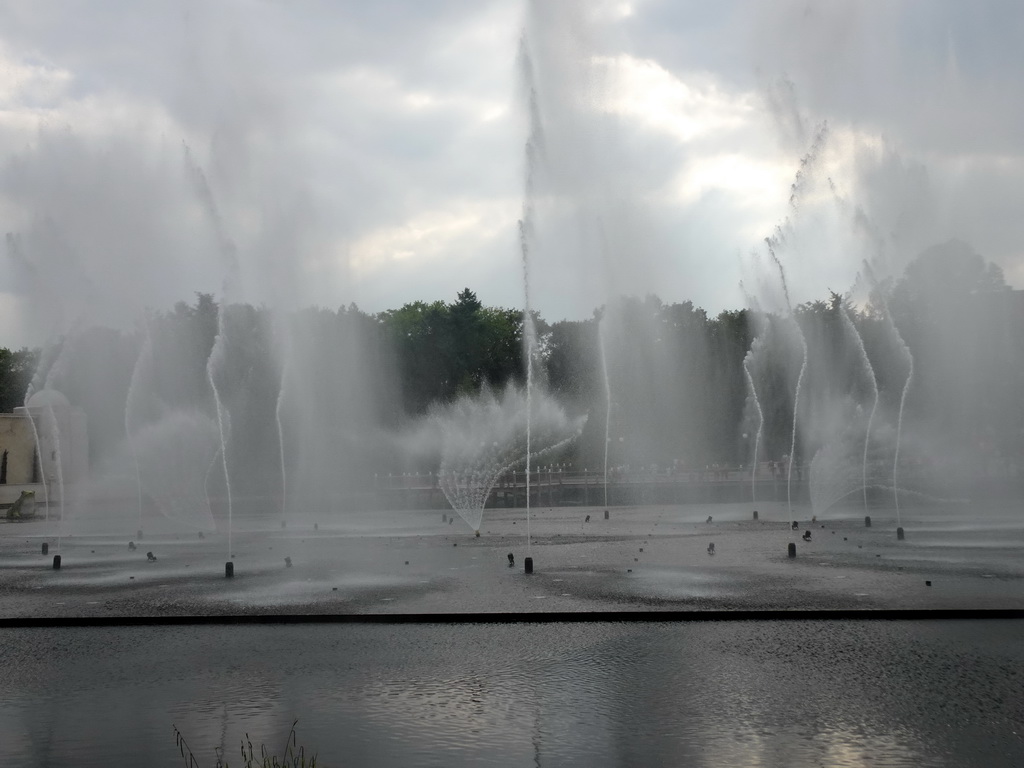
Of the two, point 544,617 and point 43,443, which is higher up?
point 43,443

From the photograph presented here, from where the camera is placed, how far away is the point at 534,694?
955 cm

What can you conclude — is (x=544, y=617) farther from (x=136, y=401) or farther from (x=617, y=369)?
(x=617, y=369)

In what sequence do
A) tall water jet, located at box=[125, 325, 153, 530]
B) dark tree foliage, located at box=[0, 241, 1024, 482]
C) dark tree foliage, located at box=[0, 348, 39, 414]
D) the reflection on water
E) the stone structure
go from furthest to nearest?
1. dark tree foliage, located at box=[0, 348, 39, 414]
2. dark tree foliage, located at box=[0, 241, 1024, 482]
3. the stone structure
4. tall water jet, located at box=[125, 325, 153, 530]
5. the reflection on water

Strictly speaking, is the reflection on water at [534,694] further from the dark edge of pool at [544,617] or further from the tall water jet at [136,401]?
the tall water jet at [136,401]

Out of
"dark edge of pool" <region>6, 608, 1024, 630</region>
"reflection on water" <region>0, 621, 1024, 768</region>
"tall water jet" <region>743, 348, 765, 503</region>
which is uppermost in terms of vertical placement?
"tall water jet" <region>743, 348, 765, 503</region>

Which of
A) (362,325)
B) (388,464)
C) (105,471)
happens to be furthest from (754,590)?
(362,325)

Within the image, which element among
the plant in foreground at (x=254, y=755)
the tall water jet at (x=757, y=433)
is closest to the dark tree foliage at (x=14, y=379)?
the tall water jet at (x=757, y=433)

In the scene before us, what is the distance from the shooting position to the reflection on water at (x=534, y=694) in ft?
25.5

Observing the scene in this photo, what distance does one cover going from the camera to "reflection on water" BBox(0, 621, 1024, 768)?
7.78m

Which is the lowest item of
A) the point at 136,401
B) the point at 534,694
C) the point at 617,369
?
the point at 534,694

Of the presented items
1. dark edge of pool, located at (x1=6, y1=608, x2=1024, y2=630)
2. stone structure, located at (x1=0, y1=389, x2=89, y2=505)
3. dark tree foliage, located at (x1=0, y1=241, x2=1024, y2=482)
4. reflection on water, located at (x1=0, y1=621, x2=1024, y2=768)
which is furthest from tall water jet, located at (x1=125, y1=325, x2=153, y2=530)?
reflection on water, located at (x1=0, y1=621, x2=1024, y2=768)

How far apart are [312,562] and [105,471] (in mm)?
51517

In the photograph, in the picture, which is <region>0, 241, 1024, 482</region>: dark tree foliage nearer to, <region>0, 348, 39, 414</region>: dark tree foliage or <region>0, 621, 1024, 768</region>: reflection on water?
<region>0, 348, 39, 414</region>: dark tree foliage

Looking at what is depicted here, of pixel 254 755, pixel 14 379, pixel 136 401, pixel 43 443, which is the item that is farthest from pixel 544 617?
pixel 14 379
